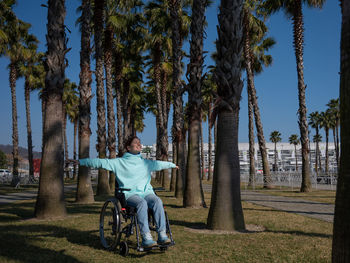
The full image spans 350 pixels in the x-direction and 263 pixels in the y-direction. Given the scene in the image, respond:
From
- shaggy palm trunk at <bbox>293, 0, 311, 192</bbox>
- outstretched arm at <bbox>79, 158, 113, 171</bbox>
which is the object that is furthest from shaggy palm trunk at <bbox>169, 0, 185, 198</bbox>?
outstretched arm at <bbox>79, 158, 113, 171</bbox>

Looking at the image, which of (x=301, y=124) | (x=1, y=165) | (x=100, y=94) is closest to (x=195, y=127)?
(x=100, y=94)

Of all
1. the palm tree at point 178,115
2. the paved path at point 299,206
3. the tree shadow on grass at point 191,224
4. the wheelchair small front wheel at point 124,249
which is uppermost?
the palm tree at point 178,115

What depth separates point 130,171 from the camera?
525cm

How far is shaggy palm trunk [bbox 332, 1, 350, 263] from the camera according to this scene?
2.70m

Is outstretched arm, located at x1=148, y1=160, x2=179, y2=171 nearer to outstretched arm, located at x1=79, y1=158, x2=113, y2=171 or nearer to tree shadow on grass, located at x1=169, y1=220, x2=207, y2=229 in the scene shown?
outstretched arm, located at x1=79, y1=158, x2=113, y2=171

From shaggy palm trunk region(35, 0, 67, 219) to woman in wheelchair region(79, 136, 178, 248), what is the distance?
4.11 meters

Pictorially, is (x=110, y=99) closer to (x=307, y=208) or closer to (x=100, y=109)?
(x=100, y=109)

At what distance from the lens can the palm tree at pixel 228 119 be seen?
22.9 feet

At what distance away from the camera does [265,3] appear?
2172 cm

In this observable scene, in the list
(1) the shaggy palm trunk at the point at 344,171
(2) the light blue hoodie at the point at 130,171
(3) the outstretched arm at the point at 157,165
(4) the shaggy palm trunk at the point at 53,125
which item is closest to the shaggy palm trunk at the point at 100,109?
(4) the shaggy palm trunk at the point at 53,125

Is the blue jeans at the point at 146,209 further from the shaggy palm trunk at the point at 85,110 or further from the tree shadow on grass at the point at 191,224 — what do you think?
the shaggy palm trunk at the point at 85,110

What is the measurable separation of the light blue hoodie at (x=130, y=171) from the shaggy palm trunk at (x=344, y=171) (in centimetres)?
299

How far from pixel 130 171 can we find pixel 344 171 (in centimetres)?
326

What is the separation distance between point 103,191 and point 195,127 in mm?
7995
